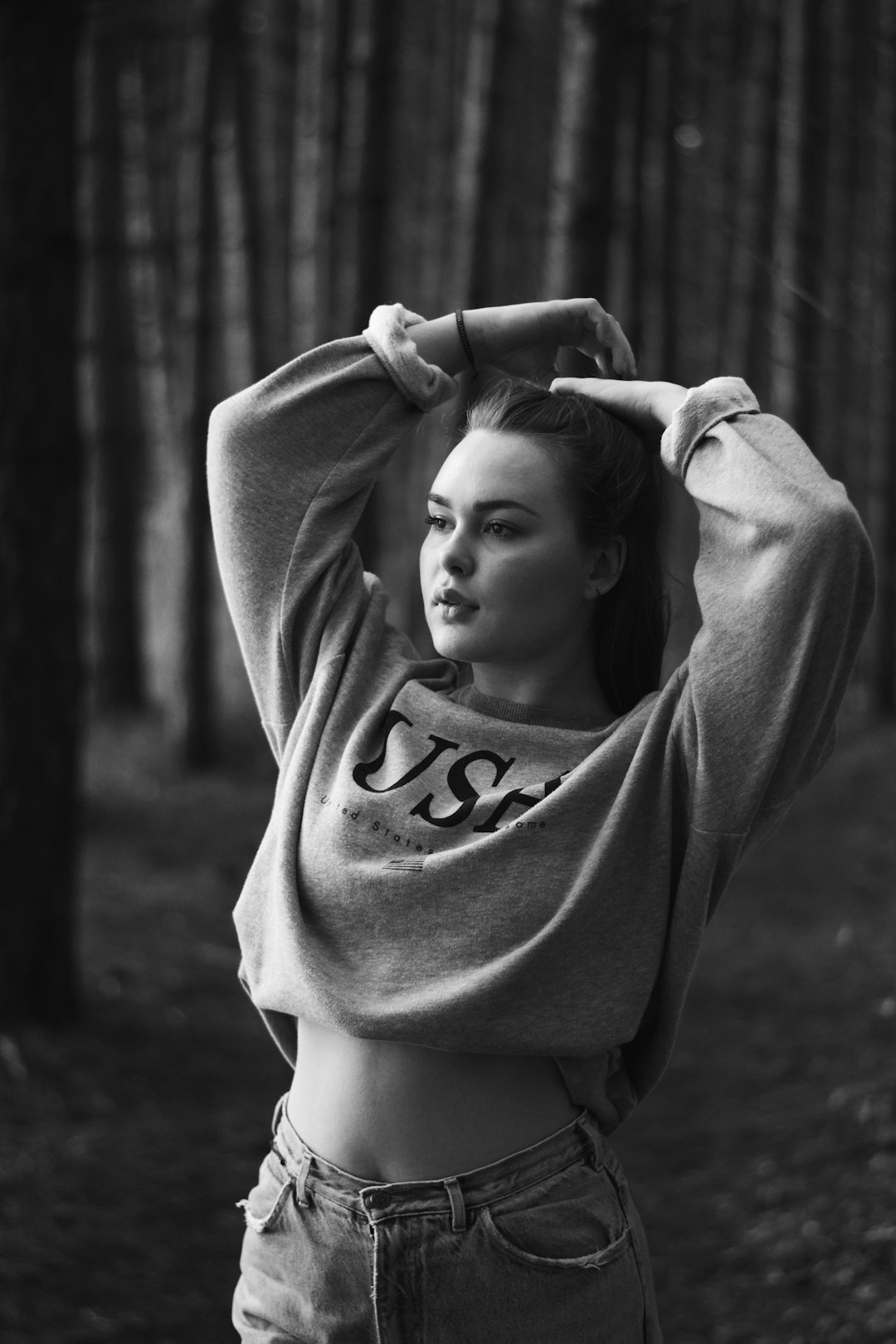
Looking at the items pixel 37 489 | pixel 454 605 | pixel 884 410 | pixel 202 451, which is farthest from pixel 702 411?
pixel 884 410

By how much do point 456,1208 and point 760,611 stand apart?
0.95 m

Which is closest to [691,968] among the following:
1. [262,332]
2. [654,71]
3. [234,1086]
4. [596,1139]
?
[596,1139]

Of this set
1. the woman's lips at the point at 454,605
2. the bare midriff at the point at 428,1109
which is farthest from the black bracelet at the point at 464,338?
the bare midriff at the point at 428,1109

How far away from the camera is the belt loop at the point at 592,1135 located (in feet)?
7.02

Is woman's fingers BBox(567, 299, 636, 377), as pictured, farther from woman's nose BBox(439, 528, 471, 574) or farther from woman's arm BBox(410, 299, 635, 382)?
woman's nose BBox(439, 528, 471, 574)

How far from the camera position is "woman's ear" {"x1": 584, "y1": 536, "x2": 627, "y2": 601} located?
A: 2256mm

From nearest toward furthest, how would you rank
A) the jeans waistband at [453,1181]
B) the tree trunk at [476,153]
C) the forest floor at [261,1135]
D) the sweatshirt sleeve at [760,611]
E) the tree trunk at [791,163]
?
the sweatshirt sleeve at [760,611], the jeans waistband at [453,1181], the forest floor at [261,1135], the tree trunk at [791,163], the tree trunk at [476,153]

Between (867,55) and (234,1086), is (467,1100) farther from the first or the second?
(867,55)

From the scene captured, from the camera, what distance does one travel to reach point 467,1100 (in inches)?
81.6

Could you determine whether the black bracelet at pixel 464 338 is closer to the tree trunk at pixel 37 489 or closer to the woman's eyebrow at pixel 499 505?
the woman's eyebrow at pixel 499 505

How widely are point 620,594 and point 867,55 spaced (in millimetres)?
13831

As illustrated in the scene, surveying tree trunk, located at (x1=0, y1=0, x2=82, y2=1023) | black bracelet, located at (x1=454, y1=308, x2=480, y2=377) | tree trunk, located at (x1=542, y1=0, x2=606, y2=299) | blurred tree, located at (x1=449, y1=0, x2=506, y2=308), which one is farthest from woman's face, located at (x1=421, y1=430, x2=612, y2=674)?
blurred tree, located at (x1=449, y1=0, x2=506, y2=308)

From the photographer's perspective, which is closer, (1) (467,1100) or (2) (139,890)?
(1) (467,1100)

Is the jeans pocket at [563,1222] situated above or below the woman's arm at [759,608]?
below
